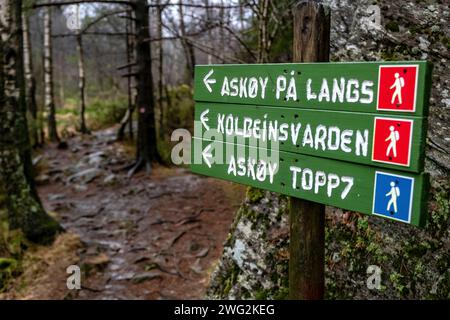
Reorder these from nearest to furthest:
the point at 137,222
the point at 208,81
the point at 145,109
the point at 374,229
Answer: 1. the point at 208,81
2. the point at 374,229
3. the point at 137,222
4. the point at 145,109

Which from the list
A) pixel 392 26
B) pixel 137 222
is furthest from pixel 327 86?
pixel 137 222

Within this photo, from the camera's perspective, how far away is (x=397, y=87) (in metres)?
1.65

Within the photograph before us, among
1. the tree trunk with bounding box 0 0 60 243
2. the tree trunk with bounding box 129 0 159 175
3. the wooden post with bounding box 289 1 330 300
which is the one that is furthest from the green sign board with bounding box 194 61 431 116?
the tree trunk with bounding box 129 0 159 175

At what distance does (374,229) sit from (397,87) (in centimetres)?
158

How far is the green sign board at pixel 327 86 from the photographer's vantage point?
1.61 meters

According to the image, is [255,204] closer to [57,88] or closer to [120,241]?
[120,241]

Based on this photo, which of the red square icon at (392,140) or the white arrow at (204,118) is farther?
the white arrow at (204,118)

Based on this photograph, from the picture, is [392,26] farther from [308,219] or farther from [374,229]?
[308,219]

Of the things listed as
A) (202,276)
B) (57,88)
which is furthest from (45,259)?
(57,88)

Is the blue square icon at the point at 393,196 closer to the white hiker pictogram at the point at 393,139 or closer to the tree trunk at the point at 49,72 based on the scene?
the white hiker pictogram at the point at 393,139

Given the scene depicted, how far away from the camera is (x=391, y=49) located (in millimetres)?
3152

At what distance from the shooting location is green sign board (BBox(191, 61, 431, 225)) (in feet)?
5.34

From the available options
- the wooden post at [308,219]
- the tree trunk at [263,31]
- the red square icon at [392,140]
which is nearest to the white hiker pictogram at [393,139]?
the red square icon at [392,140]

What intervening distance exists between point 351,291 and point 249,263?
2.69 feet
